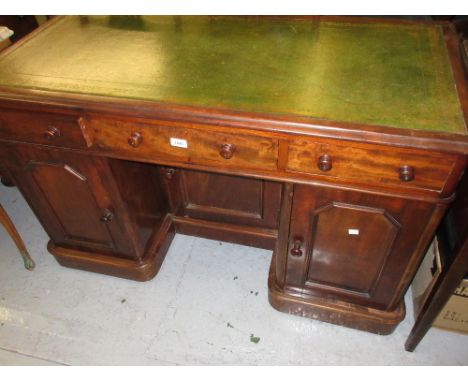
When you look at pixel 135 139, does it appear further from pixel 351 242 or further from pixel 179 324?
A: pixel 179 324

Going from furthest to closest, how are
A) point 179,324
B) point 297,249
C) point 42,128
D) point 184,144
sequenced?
point 179,324 < point 297,249 < point 42,128 < point 184,144

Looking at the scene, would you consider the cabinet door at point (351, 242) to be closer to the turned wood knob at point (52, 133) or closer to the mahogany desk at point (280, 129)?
the mahogany desk at point (280, 129)

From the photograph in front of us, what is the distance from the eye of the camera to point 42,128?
44.5 inches

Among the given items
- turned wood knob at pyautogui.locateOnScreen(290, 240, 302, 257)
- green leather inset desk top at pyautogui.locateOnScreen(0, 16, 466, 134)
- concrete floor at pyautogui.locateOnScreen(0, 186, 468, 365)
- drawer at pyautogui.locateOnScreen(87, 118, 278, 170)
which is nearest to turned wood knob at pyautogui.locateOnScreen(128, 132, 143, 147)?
drawer at pyautogui.locateOnScreen(87, 118, 278, 170)

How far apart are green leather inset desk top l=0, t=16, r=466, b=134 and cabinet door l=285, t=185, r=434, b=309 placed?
253 millimetres

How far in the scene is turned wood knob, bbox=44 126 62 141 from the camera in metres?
1.11

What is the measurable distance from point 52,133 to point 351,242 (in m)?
1.00

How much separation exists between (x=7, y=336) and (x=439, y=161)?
173 cm

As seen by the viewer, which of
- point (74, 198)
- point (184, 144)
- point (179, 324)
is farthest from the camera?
point (179, 324)

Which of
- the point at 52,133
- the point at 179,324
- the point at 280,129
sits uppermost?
the point at 280,129

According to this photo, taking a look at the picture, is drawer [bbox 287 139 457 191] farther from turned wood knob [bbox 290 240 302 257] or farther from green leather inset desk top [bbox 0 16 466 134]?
turned wood knob [bbox 290 240 302 257]

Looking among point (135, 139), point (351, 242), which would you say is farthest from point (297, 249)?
point (135, 139)

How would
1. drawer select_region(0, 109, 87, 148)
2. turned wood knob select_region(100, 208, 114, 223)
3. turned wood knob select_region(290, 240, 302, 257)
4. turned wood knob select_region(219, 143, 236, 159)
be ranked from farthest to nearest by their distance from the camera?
1. turned wood knob select_region(100, 208, 114, 223)
2. turned wood knob select_region(290, 240, 302, 257)
3. drawer select_region(0, 109, 87, 148)
4. turned wood knob select_region(219, 143, 236, 159)
